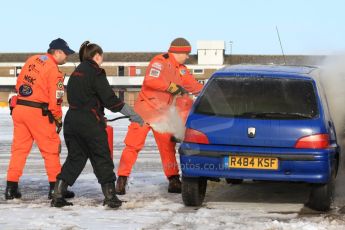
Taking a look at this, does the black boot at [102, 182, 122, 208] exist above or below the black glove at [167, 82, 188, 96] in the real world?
below

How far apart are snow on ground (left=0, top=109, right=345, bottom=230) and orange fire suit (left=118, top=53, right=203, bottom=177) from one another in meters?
0.39

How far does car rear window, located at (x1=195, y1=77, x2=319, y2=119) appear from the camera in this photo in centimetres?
638

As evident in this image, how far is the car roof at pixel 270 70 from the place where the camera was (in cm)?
675

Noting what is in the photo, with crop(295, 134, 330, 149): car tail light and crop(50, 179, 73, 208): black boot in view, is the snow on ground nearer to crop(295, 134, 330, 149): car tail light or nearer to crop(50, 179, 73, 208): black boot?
crop(50, 179, 73, 208): black boot

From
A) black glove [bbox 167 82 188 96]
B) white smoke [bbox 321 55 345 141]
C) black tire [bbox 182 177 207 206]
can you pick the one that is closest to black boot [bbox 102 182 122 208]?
black tire [bbox 182 177 207 206]

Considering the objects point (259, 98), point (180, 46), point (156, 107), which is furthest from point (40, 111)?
point (259, 98)

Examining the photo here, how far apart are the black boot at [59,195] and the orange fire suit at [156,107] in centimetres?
114

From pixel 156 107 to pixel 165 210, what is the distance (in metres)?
1.71

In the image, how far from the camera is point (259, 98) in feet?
21.4

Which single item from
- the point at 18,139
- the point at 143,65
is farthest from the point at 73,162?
the point at 143,65

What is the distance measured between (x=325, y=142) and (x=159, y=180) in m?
3.17

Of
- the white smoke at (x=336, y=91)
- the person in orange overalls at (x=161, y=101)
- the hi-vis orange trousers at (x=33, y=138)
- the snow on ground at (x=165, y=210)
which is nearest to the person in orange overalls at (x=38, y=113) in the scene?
the hi-vis orange trousers at (x=33, y=138)

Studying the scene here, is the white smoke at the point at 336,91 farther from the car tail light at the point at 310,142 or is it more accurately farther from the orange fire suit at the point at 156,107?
the orange fire suit at the point at 156,107

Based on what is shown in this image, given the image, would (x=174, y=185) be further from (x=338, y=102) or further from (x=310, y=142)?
(x=338, y=102)
